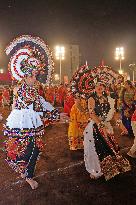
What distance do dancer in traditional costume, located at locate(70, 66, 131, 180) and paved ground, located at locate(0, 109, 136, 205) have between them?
202mm

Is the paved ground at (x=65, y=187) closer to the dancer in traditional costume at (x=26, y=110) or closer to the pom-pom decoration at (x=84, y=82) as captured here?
the dancer in traditional costume at (x=26, y=110)

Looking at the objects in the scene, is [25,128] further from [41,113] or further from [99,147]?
[99,147]

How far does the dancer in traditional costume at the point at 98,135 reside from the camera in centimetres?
566

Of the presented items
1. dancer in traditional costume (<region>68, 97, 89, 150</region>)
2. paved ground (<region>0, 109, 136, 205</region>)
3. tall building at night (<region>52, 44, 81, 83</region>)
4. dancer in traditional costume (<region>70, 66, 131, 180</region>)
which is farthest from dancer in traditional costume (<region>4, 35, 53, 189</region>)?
tall building at night (<region>52, 44, 81, 83</region>)

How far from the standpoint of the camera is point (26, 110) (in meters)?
5.16

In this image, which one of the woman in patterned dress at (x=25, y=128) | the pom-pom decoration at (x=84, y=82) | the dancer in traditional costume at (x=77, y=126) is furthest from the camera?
the dancer in traditional costume at (x=77, y=126)

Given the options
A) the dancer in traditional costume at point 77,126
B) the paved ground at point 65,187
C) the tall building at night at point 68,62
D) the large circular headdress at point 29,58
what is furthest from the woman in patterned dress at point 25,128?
the tall building at night at point 68,62

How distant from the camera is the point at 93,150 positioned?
5.68 meters

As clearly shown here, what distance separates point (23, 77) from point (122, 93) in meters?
4.94

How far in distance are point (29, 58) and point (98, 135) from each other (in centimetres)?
198

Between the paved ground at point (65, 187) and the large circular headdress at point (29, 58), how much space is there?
1.93m

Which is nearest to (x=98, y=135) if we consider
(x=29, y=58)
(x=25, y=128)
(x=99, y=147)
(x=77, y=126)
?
(x=99, y=147)

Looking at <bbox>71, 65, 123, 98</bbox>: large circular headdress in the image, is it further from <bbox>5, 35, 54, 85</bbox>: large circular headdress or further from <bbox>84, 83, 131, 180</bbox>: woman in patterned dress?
<bbox>5, 35, 54, 85</bbox>: large circular headdress

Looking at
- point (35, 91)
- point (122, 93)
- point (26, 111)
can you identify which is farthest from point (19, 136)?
point (122, 93)
